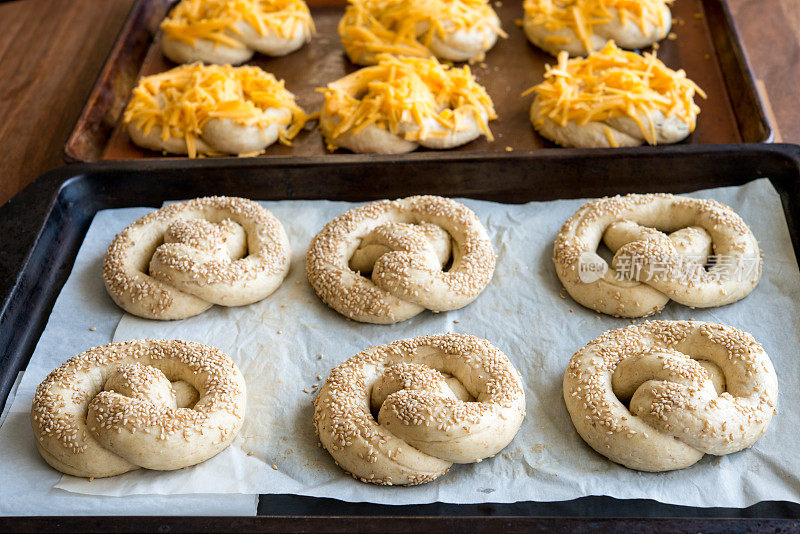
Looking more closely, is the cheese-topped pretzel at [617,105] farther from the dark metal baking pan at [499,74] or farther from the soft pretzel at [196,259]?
the soft pretzel at [196,259]

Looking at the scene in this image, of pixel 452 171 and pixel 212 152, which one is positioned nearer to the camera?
pixel 452 171

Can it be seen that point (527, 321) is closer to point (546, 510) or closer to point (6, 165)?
point (546, 510)

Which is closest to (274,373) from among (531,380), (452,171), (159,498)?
(159,498)

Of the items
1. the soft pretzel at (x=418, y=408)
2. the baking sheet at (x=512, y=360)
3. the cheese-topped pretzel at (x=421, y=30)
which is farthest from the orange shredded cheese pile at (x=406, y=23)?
the soft pretzel at (x=418, y=408)

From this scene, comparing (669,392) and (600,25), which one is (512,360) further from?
(600,25)

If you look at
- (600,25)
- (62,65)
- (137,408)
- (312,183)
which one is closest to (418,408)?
(137,408)
